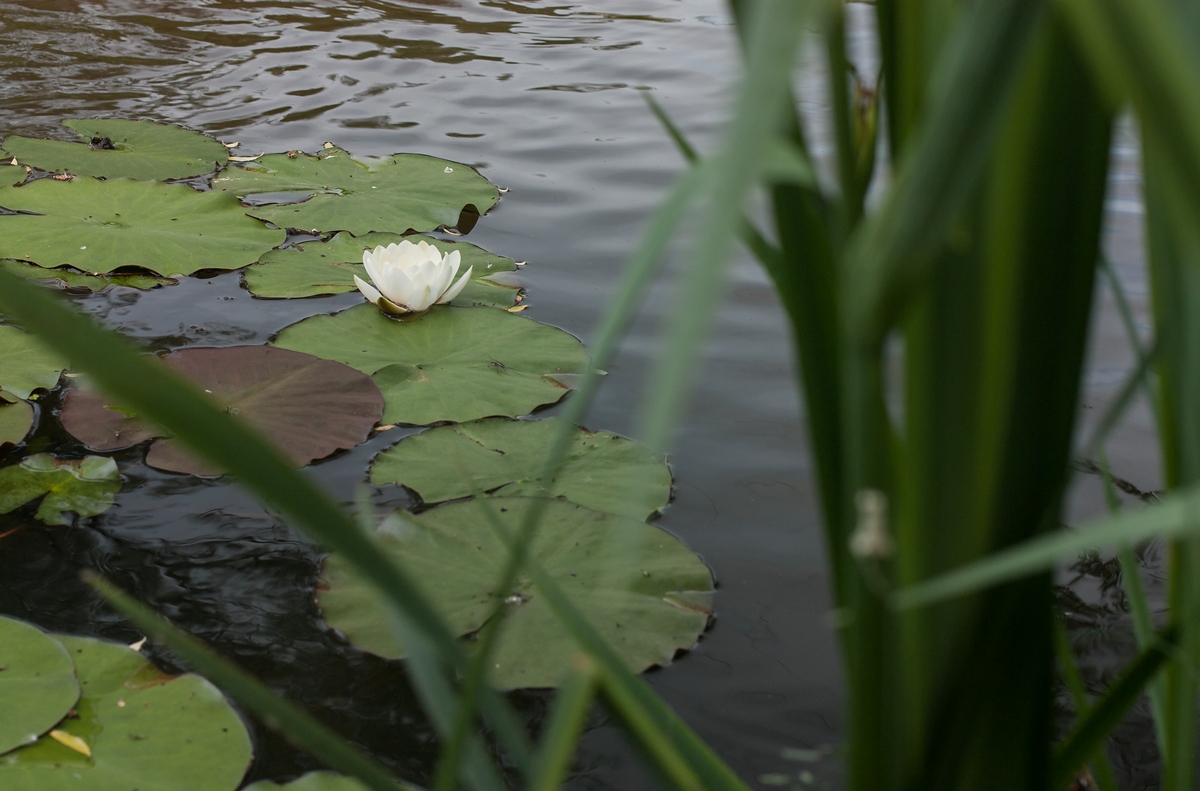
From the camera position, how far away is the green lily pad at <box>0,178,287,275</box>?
1.93 meters

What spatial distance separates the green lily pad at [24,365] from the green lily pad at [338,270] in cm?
46

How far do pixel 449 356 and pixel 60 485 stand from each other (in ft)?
2.22

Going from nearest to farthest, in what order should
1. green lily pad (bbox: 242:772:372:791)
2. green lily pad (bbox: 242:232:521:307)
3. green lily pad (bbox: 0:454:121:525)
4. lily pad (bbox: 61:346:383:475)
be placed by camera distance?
1. green lily pad (bbox: 242:772:372:791)
2. green lily pad (bbox: 0:454:121:525)
3. lily pad (bbox: 61:346:383:475)
4. green lily pad (bbox: 242:232:521:307)

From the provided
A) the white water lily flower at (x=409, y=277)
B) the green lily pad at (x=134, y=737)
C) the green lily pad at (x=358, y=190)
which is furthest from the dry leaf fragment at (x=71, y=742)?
the green lily pad at (x=358, y=190)

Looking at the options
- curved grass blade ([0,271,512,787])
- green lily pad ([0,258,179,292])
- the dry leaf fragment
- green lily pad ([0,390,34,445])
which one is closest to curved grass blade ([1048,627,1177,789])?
curved grass blade ([0,271,512,787])

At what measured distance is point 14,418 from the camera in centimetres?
136

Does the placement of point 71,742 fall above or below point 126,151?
below

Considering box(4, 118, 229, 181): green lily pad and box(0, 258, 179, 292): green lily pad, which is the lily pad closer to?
box(0, 258, 179, 292): green lily pad

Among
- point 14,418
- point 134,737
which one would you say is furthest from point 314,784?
point 14,418

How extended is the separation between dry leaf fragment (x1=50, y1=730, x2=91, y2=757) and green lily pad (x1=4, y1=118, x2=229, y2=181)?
1871 millimetres

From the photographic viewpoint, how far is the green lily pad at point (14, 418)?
1.31 m

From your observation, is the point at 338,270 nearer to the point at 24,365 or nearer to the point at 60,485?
the point at 24,365

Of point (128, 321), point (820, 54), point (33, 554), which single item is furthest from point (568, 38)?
point (820, 54)

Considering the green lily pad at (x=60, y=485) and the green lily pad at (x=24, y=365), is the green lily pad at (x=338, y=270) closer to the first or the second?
the green lily pad at (x=24, y=365)
